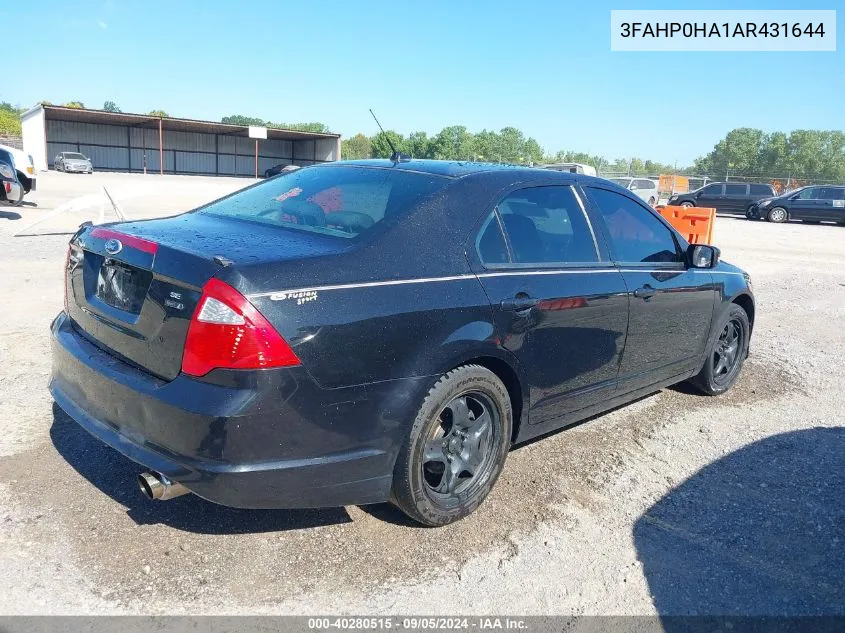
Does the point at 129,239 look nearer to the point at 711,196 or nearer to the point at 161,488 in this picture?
the point at 161,488

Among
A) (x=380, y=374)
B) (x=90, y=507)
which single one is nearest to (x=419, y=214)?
(x=380, y=374)

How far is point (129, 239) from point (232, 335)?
816 mm

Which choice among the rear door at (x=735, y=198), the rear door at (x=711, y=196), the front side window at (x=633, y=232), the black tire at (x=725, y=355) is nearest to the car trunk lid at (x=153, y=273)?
the front side window at (x=633, y=232)

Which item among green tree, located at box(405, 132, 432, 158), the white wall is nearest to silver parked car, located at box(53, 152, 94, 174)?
the white wall

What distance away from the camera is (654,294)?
422 centimetres

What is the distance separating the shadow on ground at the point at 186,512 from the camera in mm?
3086

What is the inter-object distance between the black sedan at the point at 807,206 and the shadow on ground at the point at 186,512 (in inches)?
A: 1130

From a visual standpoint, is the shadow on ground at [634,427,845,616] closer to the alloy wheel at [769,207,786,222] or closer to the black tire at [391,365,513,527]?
the black tire at [391,365,513,527]

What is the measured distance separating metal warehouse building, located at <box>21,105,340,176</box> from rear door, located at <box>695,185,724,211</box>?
91.9 ft

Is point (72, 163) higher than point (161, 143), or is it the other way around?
point (161, 143)

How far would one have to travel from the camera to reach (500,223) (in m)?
3.42

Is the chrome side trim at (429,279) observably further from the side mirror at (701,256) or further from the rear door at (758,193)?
the rear door at (758,193)

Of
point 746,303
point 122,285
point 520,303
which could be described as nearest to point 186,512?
point 122,285

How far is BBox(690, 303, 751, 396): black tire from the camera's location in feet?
16.8
